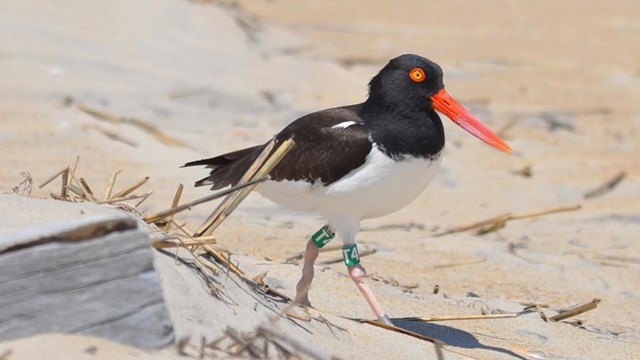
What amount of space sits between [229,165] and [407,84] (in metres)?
0.94

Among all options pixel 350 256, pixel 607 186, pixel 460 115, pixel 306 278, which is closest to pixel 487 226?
pixel 607 186

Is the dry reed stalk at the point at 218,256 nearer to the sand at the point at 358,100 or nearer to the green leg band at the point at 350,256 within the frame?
the sand at the point at 358,100

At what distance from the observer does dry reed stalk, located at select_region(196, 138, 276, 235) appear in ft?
16.6

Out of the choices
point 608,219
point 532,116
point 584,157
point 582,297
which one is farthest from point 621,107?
point 582,297

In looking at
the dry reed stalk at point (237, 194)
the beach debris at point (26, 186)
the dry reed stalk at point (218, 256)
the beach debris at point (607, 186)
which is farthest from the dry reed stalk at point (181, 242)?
the beach debris at point (607, 186)

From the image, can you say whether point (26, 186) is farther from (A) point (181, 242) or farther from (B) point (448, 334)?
(B) point (448, 334)

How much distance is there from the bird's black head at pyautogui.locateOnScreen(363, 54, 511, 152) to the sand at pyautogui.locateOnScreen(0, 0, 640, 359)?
928 mm

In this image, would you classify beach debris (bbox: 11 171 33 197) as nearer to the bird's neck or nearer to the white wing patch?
the white wing patch

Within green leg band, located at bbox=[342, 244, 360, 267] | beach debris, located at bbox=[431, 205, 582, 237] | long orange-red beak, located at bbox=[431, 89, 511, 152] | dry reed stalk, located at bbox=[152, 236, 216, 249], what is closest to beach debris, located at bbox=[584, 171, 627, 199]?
beach debris, located at bbox=[431, 205, 582, 237]

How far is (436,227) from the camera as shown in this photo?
26.0 feet

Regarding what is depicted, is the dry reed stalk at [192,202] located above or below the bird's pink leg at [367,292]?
above

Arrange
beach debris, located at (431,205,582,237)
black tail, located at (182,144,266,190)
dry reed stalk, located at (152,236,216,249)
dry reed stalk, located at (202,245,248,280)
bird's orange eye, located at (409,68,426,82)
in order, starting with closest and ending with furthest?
dry reed stalk, located at (152,236,216,249), dry reed stalk, located at (202,245,248,280), bird's orange eye, located at (409,68,426,82), black tail, located at (182,144,266,190), beach debris, located at (431,205,582,237)

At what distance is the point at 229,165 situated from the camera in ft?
18.8

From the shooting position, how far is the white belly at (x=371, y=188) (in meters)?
5.09
